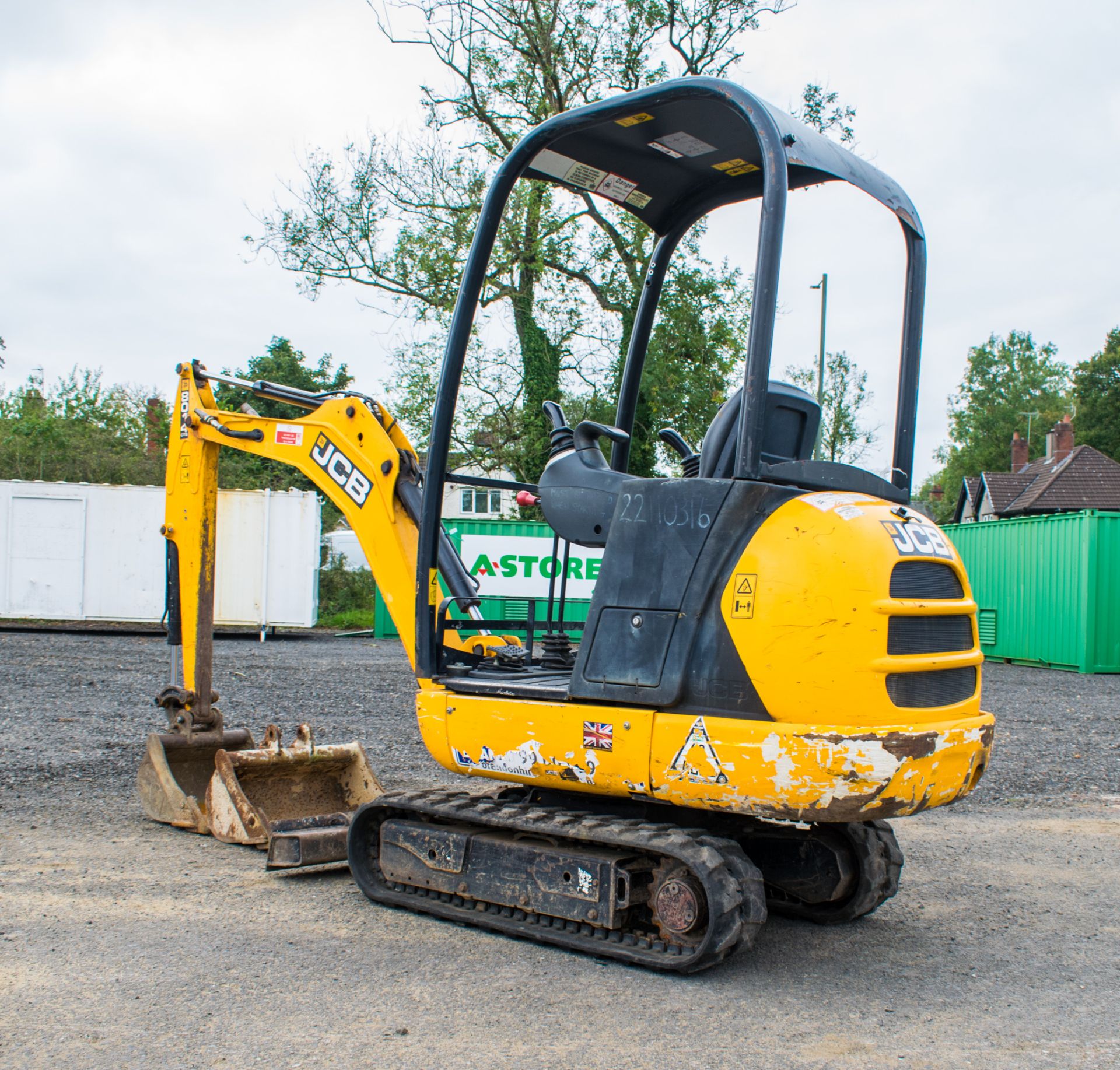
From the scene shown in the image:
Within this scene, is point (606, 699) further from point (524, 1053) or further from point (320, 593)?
point (320, 593)

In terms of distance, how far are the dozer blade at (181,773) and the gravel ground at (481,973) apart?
0.13 meters

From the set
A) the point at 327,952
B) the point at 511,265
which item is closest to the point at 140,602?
the point at 511,265

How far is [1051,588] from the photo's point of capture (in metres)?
18.0

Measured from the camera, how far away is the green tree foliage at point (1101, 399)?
54188 mm

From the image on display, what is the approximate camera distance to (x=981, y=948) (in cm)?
441

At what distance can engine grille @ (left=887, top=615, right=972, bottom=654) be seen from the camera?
12.2ft

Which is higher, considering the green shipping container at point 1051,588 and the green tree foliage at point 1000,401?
the green tree foliage at point 1000,401

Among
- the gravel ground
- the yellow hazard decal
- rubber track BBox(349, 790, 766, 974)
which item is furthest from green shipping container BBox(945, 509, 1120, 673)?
rubber track BBox(349, 790, 766, 974)

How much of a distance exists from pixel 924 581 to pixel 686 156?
6.87 feet

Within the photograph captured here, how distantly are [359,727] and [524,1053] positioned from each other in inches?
260

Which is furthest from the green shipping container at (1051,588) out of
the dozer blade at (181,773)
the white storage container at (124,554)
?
the dozer blade at (181,773)

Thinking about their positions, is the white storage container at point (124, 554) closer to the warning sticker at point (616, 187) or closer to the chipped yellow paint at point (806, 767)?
the warning sticker at point (616, 187)

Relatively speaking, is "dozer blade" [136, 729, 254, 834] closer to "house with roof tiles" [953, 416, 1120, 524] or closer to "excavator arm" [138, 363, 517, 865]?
"excavator arm" [138, 363, 517, 865]

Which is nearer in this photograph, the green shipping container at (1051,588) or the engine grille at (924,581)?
the engine grille at (924,581)
